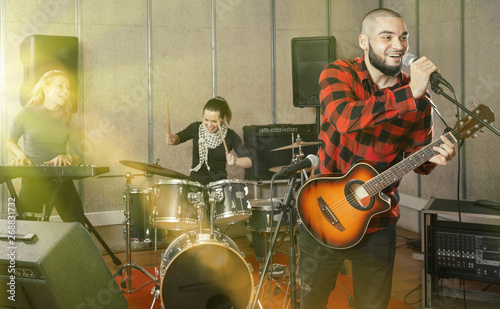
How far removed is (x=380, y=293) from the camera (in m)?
1.77

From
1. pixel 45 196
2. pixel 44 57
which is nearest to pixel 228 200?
pixel 45 196

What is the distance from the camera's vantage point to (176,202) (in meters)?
2.91

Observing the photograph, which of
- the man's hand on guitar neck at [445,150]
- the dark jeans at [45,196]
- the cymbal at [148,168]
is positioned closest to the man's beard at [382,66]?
the man's hand on guitar neck at [445,150]

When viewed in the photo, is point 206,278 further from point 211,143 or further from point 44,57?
point 44,57

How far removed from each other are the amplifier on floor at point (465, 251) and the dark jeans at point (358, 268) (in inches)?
48.5

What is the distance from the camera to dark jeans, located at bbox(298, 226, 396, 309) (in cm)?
177

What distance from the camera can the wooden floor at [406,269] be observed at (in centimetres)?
310

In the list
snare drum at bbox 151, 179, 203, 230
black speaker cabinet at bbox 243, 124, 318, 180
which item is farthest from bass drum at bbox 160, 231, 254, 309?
black speaker cabinet at bbox 243, 124, 318, 180

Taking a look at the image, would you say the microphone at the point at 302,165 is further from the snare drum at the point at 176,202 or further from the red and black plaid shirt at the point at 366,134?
the snare drum at the point at 176,202

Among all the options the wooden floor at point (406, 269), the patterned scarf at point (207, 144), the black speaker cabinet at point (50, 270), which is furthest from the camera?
the patterned scarf at point (207, 144)

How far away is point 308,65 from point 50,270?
3901mm

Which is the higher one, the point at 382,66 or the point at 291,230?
the point at 382,66

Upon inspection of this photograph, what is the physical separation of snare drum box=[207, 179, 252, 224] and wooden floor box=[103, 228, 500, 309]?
99 centimetres

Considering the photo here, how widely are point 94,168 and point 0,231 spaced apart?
1.58 metres
